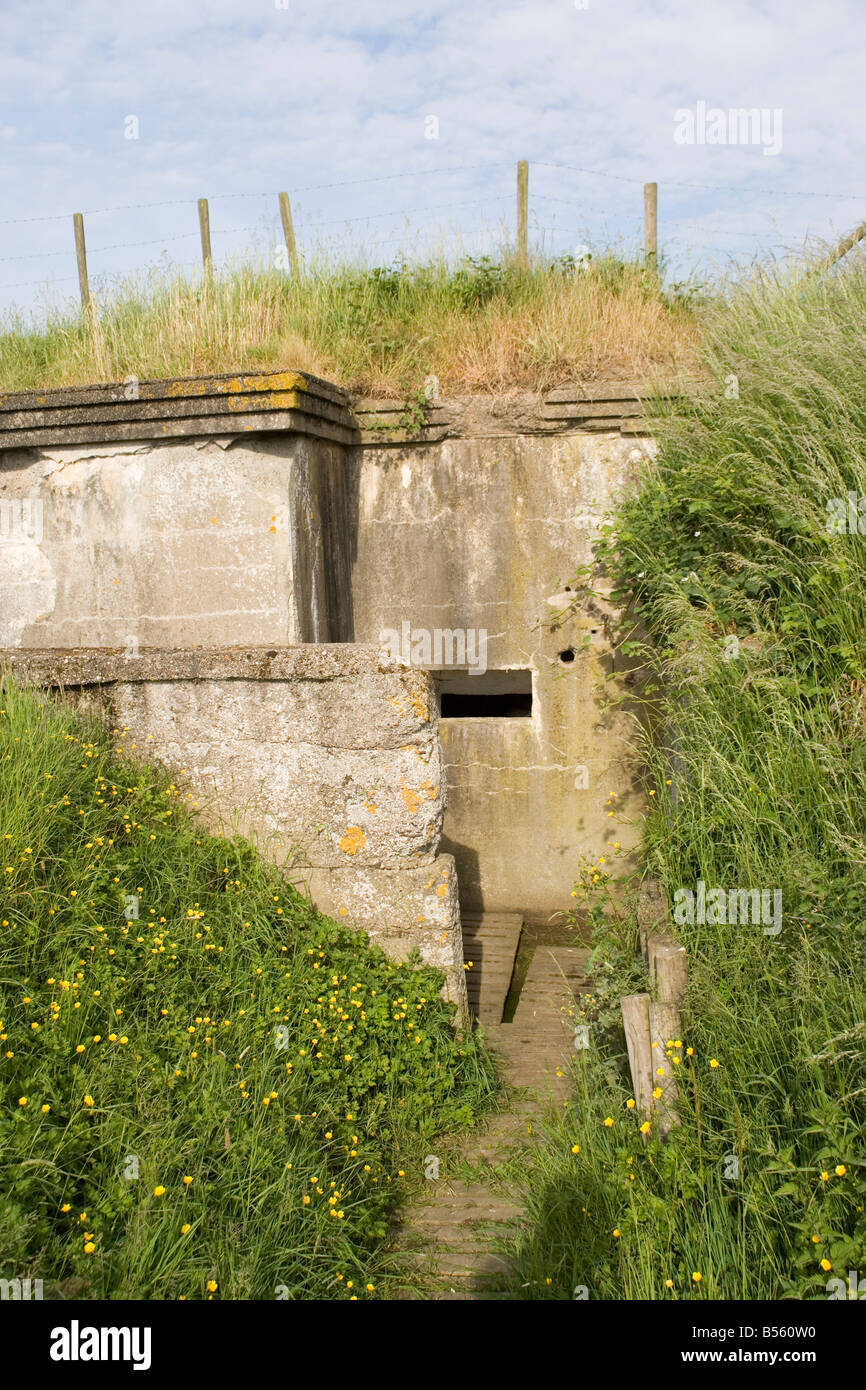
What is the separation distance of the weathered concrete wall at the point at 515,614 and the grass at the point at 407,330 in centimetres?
60

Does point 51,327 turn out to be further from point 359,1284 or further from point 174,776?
point 359,1284

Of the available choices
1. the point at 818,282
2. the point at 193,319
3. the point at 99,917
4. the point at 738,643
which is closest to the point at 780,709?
the point at 738,643

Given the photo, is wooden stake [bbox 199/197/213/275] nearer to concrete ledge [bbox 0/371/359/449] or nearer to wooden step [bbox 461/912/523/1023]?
concrete ledge [bbox 0/371/359/449]

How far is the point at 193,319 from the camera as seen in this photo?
746cm

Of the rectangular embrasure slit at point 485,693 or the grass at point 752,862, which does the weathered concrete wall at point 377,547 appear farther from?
the grass at point 752,862

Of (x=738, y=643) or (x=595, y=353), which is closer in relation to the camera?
(x=738, y=643)

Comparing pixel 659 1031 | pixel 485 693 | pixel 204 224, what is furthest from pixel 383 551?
pixel 204 224

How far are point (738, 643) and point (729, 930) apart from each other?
1.46 meters

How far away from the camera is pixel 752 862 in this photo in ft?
12.1

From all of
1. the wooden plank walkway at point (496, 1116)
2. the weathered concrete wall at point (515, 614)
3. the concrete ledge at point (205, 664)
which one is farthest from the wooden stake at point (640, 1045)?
the weathered concrete wall at point (515, 614)

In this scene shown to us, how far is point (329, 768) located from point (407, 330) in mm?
4153

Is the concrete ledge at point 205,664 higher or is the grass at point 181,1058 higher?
the concrete ledge at point 205,664

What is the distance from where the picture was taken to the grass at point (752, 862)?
9.37 ft

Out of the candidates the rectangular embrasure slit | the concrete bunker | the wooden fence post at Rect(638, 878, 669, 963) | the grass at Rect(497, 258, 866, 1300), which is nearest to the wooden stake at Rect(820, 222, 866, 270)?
the grass at Rect(497, 258, 866, 1300)
